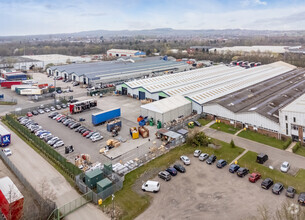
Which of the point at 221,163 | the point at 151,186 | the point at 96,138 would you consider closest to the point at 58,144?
the point at 96,138

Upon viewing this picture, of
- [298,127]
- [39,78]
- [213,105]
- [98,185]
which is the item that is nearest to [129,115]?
[213,105]

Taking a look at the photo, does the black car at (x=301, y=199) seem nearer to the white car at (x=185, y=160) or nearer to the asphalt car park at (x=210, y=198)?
the asphalt car park at (x=210, y=198)

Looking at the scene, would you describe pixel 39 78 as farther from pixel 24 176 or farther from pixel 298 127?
pixel 298 127

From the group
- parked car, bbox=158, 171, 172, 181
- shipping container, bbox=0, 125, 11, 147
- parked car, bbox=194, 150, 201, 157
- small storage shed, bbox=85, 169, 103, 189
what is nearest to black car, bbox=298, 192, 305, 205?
parked car, bbox=194, 150, 201, 157

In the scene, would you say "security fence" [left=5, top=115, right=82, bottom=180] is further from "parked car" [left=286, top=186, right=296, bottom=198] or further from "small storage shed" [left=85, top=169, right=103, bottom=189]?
"parked car" [left=286, top=186, right=296, bottom=198]

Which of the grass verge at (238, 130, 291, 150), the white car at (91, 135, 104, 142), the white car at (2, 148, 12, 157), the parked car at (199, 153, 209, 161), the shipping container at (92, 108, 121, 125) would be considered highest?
the shipping container at (92, 108, 121, 125)

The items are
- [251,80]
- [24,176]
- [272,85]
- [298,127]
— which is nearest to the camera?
[24,176]
